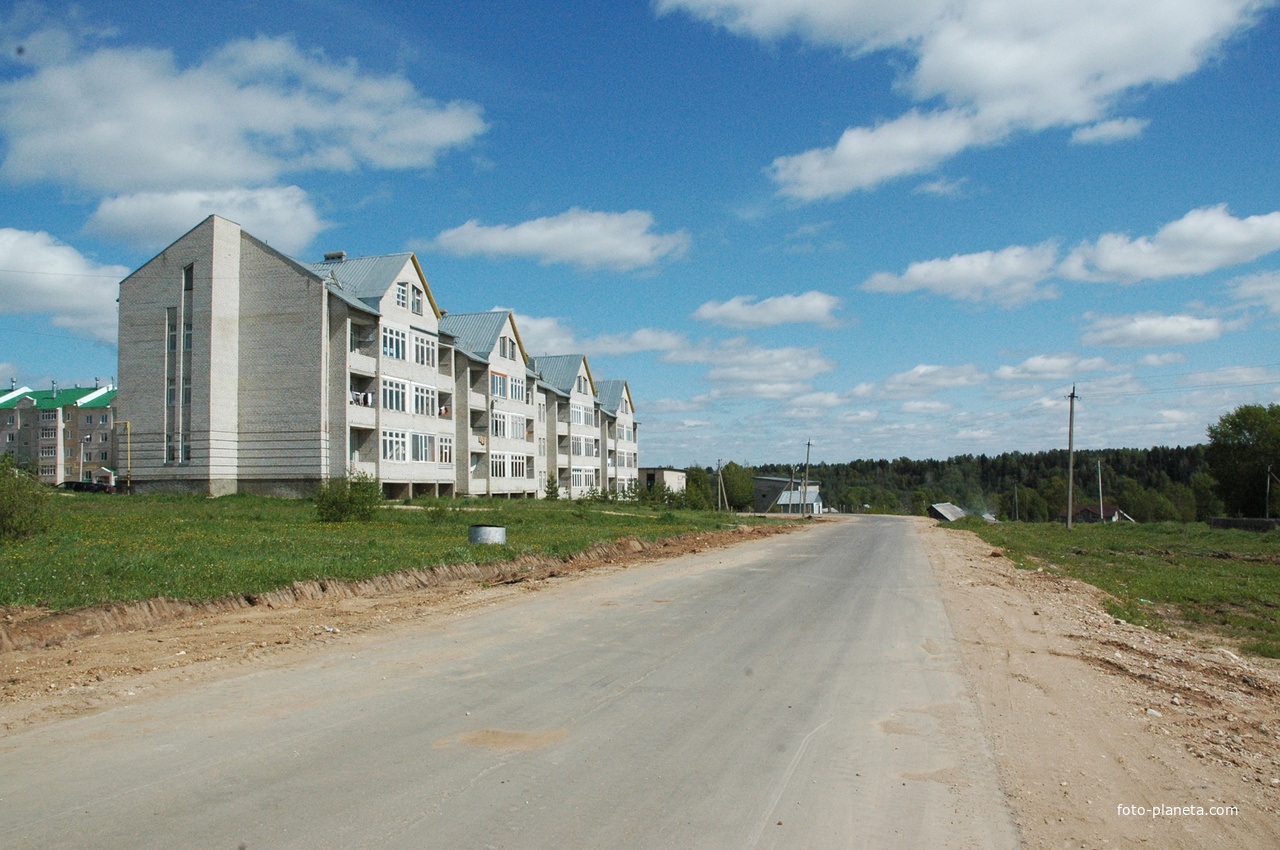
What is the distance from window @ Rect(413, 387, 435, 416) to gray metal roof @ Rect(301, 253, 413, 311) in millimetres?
5777

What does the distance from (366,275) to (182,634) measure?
38984 mm

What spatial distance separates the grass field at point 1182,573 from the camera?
583 inches

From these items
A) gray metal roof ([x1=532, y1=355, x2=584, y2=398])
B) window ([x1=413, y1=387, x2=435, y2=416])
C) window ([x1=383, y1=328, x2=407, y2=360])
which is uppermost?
gray metal roof ([x1=532, y1=355, x2=584, y2=398])

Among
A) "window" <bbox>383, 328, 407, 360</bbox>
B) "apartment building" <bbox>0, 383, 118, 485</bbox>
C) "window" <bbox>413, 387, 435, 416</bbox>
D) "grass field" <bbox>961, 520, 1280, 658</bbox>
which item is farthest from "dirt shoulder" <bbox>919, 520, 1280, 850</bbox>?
"apartment building" <bbox>0, 383, 118, 485</bbox>

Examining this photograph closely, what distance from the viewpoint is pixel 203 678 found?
340 inches

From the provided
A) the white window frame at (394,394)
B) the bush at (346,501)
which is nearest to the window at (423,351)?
the white window frame at (394,394)

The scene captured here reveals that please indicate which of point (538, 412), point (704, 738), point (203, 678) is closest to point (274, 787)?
point (704, 738)

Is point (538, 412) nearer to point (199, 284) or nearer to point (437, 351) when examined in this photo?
point (437, 351)

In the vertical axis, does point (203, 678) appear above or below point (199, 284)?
below

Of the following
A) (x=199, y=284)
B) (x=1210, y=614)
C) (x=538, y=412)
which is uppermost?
(x=199, y=284)

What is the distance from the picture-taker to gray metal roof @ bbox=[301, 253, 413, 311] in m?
45.4

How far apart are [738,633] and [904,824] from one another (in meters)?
6.65

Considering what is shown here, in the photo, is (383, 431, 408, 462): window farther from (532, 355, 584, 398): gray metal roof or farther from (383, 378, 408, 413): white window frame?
(532, 355, 584, 398): gray metal roof

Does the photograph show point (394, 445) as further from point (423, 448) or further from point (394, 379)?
point (394, 379)
